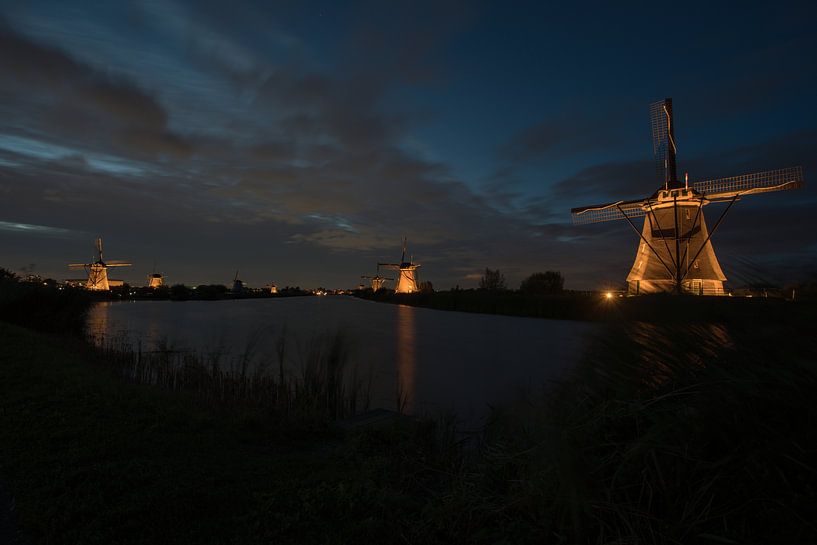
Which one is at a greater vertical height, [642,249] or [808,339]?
[642,249]

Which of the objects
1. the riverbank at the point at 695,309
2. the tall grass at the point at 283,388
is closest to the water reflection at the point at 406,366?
the tall grass at the point at 283,388

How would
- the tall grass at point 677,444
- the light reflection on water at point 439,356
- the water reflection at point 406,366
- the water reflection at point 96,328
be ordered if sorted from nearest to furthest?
1. the tall grass at point 677,444
2. the water reflection at point 406,366
3. the light reflection on water at point 439,356
4. the water reflection at point 96,328

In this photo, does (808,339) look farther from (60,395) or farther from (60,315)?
(60,315)

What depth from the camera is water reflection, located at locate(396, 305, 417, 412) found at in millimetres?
11258

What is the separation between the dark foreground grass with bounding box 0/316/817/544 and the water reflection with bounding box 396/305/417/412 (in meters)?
3.84

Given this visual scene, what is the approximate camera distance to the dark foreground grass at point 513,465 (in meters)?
1.61

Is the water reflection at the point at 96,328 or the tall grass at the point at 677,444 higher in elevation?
the tall grass at the point at 677,444

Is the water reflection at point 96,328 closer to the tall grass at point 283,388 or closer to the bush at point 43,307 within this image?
the bush at point 43,307

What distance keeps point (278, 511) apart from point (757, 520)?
3.42m

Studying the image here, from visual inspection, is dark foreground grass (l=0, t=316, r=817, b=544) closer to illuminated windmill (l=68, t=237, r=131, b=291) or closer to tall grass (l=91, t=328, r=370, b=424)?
tall grass (l=91, t=328, r=370, b=424)

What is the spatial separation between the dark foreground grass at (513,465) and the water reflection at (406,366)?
3843mm

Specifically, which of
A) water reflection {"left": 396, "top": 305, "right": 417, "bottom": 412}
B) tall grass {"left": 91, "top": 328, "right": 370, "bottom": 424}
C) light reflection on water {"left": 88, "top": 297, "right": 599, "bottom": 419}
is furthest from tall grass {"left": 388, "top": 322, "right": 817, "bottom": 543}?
water reflection {"left": 396, "top": 305, "right": 417, "bottom": 412}

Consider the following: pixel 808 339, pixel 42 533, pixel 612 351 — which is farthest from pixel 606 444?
pixel 42 533

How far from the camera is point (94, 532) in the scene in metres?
3.42
